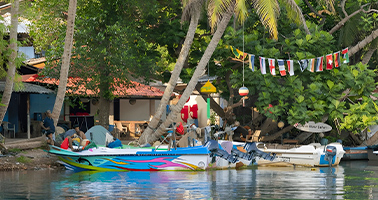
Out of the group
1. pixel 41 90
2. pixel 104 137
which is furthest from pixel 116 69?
pixel 104 137

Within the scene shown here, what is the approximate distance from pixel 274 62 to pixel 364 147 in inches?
268

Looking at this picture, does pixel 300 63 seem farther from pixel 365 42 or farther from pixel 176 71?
pixel 176 71

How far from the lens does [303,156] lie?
2380cm

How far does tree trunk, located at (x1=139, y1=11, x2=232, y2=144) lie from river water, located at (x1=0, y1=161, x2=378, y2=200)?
406cm

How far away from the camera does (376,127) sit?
31406 mm

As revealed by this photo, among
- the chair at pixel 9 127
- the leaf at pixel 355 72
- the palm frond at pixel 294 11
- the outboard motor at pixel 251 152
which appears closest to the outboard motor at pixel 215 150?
the outboard motor at pixel 251 152

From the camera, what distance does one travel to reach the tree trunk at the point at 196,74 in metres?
23.7


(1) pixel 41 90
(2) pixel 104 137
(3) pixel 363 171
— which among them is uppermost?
(1) pixel 41 90

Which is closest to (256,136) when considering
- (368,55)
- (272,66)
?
(272,66)

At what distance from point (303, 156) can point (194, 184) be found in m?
8.58

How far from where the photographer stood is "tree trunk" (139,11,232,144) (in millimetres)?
23656

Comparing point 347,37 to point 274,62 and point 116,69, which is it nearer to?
point 274,62

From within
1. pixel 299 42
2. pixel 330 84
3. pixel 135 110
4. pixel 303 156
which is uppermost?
pixel 299 42

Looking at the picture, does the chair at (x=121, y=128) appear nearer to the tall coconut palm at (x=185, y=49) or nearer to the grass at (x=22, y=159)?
the tall coconut palm at (x=185, y=49)
